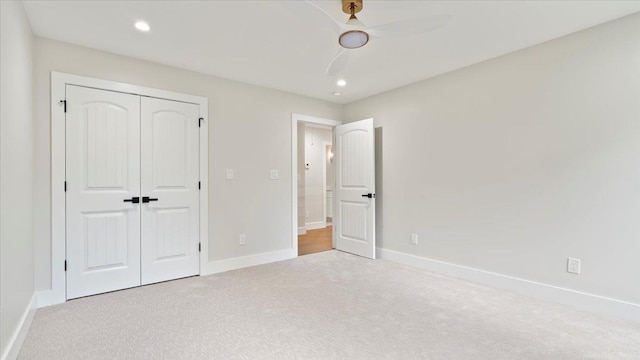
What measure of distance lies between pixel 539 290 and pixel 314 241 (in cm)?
344

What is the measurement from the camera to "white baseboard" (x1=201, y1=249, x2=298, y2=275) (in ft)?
11.6

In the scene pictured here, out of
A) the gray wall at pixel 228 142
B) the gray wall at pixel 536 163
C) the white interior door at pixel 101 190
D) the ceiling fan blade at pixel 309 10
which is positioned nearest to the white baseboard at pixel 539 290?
the gray wall at pixel 536 163

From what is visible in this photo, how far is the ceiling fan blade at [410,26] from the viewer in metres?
1.91

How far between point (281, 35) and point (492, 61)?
220cm

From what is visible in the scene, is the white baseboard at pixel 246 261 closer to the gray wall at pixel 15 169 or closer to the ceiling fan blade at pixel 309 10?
the gray wall at pixel 15 169

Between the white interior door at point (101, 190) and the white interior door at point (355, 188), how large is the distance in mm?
2722

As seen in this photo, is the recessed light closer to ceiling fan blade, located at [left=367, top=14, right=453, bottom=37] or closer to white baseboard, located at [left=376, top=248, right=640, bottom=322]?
ceiling fan blade, located at [left=367, top=14, right=453, bottom=37]

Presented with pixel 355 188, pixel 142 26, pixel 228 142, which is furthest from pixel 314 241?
pixel 142 26

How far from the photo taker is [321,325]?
7.41 ft

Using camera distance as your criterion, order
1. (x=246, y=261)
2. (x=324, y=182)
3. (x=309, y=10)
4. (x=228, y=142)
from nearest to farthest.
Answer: (x=309, y=10)
(x=228, y=142)
(x=246, y=261)
(x=324, y=182)

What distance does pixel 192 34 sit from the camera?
262 centimetres

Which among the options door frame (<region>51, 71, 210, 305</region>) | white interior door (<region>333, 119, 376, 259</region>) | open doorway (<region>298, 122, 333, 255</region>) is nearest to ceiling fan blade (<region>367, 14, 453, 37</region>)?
white interior door (<region>333, 119, 376, 259</region>)

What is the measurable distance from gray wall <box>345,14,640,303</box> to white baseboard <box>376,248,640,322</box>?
0.19 feet

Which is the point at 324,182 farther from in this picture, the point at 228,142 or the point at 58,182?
the point at 58,182
